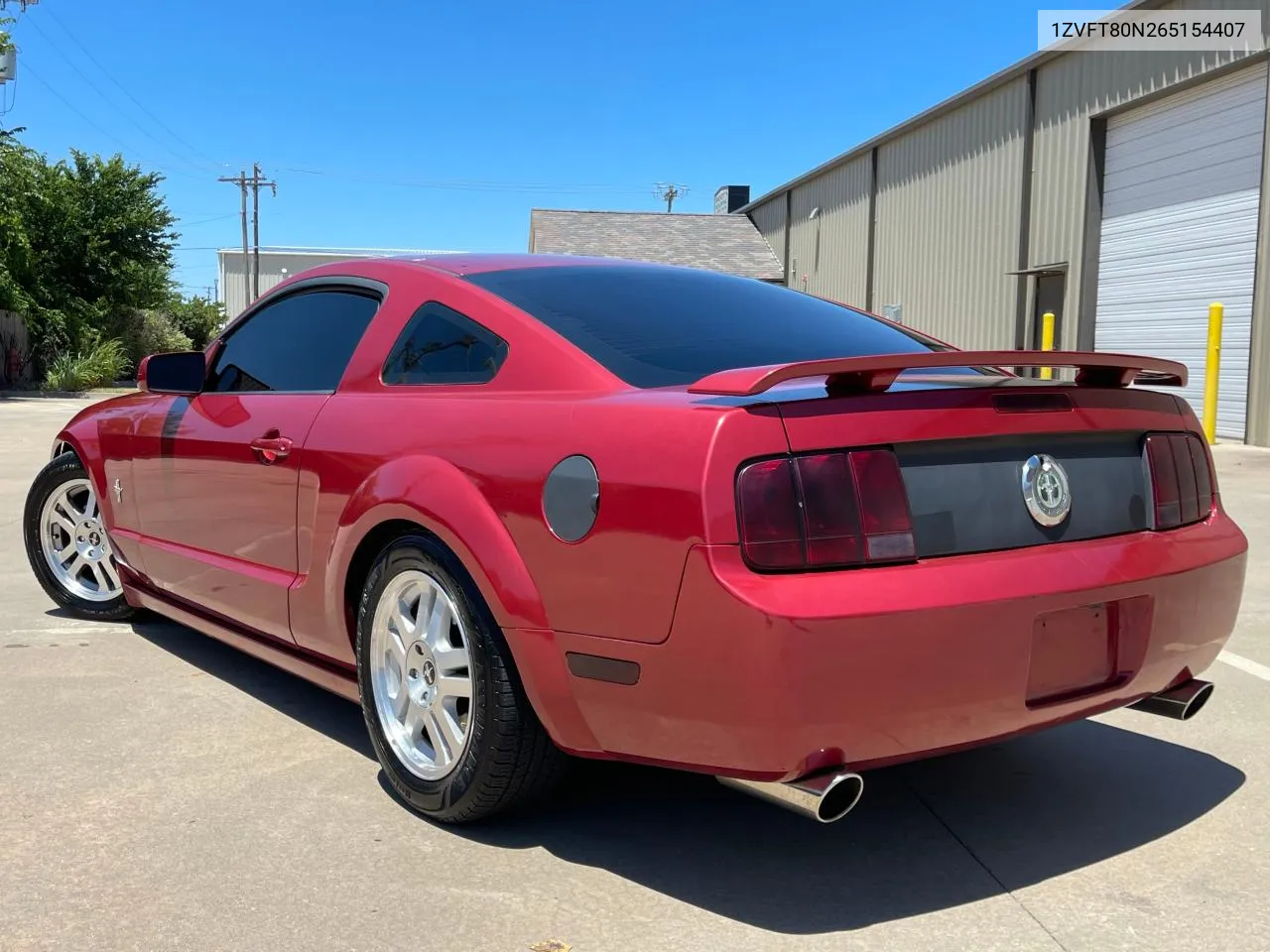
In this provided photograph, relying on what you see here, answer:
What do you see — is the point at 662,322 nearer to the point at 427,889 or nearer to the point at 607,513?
the point at 607,513

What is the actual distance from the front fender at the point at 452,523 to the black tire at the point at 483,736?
56mm

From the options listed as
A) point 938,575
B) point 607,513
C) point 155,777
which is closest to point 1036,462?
point 938,575

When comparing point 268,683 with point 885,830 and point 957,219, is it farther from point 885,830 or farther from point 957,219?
point 957,219

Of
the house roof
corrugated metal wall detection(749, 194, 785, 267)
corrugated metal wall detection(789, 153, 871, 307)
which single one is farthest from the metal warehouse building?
the house roof

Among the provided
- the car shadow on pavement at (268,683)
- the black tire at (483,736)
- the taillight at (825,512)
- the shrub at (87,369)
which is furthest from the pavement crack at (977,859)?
the shrub at (87,369)

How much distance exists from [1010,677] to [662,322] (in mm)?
1319

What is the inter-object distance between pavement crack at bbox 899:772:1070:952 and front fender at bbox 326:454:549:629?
1154 mm

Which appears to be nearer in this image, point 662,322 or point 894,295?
point 662,322

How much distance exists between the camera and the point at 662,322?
3059mm

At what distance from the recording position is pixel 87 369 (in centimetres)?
3061

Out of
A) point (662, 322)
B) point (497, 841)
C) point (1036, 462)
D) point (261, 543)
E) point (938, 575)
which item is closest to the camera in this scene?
point (938, 575)

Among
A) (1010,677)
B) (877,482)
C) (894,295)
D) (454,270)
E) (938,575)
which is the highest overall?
(894,295)

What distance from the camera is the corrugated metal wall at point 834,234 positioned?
26.2 m

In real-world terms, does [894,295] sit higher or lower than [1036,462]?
higher
